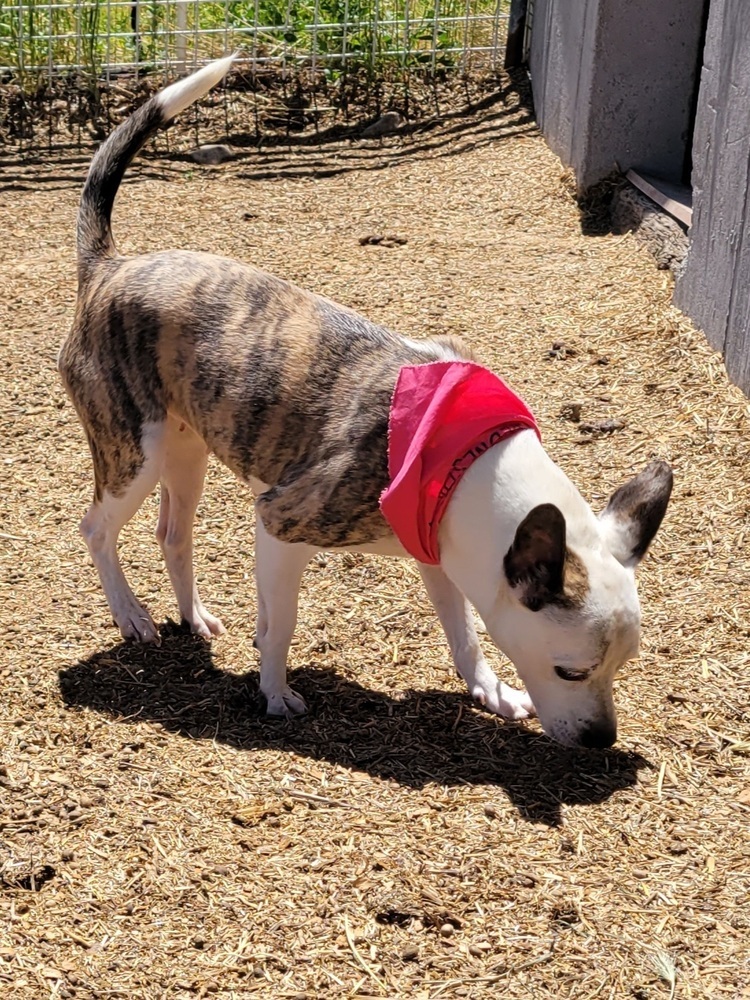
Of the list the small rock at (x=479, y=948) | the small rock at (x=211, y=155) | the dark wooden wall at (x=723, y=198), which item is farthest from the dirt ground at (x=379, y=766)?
the small rock at (x=211, y=155)

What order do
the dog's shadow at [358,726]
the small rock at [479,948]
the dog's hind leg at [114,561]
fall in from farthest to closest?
1. the dog's hind leg at [114,561]
2. the dog's shadow at [358,726]
3. the small rock at [479,948]

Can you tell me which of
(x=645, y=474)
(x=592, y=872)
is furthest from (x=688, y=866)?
(x=645, y=474)

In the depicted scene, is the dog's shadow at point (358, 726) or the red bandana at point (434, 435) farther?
the dog's shadow at point (358, 726)

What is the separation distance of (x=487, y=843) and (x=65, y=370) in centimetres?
212

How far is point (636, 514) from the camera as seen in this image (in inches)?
147

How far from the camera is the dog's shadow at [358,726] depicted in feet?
12.7

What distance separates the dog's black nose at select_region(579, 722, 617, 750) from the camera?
3.70 m

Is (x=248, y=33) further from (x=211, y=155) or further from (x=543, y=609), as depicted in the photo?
(x=543, y=609)

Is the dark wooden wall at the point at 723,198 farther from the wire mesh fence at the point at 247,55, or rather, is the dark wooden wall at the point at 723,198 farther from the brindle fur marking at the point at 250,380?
the wire mesh fence at the point at 247,55

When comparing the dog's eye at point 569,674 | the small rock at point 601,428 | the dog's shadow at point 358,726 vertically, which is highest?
the dog's eye at point 569,674

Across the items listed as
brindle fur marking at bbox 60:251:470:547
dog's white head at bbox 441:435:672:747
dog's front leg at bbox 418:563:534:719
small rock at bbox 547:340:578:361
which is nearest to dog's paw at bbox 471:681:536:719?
dog's front leg at bbox 418:563:534:719

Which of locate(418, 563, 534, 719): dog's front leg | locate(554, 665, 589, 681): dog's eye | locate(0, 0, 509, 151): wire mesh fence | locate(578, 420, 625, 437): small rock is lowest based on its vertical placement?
locate(418, 563, 534, 719): dog's front leg

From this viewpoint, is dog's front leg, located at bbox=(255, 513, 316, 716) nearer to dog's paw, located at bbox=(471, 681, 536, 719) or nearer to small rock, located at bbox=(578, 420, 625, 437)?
dog's paw, located at bbox=(471, 681, 536, 719)

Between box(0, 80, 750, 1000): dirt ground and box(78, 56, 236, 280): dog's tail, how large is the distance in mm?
1215
